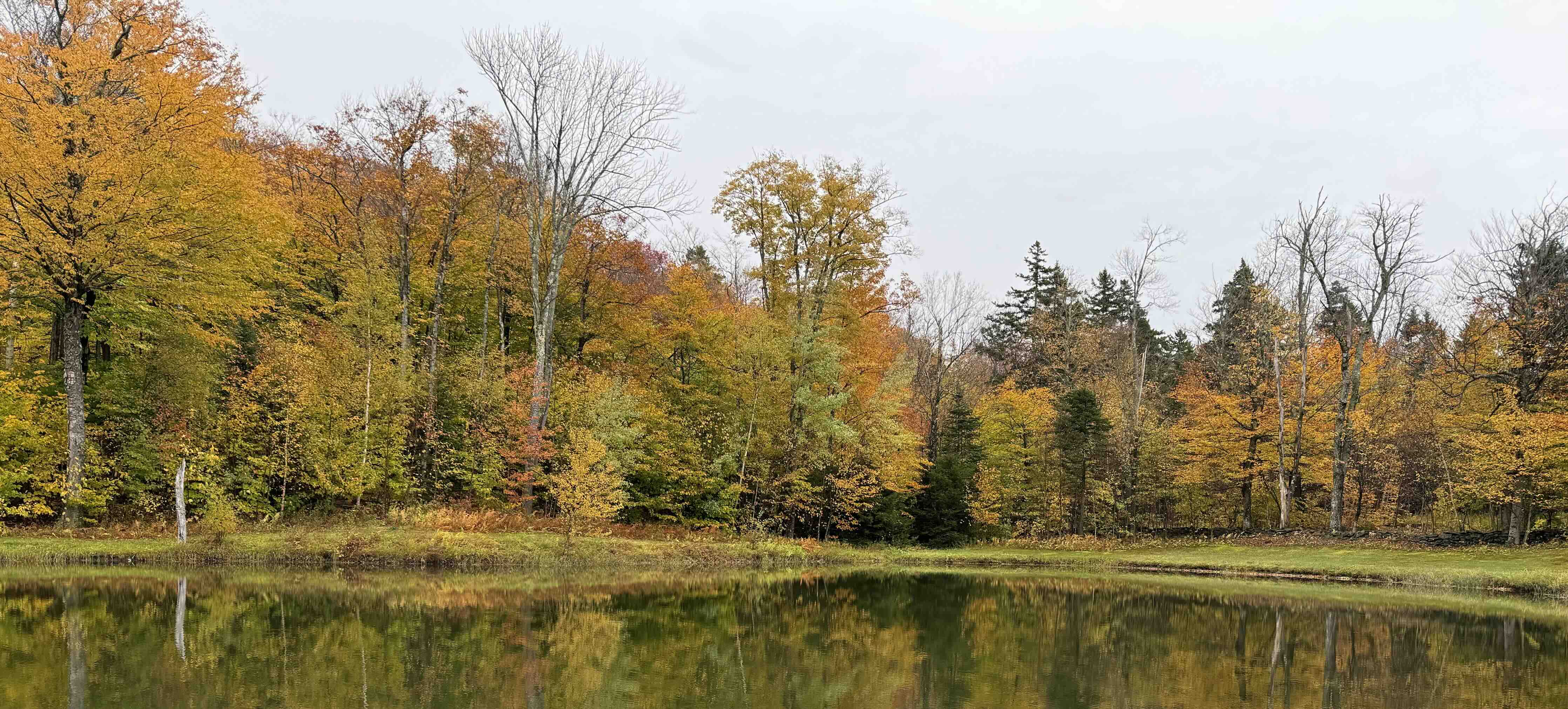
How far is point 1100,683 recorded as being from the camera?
11.5m

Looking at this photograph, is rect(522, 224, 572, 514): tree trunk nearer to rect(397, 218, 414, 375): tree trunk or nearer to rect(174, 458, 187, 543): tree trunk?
rect(397, 218, 414, 375): tree trunk

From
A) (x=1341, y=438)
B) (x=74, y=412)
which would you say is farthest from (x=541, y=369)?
(x=1341, y=438)

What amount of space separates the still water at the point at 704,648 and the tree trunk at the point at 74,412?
173 inches

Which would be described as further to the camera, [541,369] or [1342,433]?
[1342,433]

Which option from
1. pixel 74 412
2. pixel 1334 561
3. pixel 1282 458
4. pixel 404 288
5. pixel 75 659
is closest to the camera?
pixel 75 659

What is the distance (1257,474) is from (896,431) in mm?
19010

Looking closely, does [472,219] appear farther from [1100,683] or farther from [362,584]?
[1100,683]

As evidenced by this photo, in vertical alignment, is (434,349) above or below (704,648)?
above

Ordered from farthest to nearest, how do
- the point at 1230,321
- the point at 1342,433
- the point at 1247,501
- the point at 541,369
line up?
the point at 1230,321, the point at 1247,501, the point at 1342,433, the point at 541,369

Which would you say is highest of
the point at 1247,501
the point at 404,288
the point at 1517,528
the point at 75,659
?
the point at 404,288

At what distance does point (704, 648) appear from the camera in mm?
13055

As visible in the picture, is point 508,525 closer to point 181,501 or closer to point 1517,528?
point 181,501

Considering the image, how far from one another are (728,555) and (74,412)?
18.3 metres

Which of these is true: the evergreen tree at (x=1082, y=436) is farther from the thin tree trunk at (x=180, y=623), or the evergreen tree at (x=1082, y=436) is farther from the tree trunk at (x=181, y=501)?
the thin tree trunk at (x=180, y=623)
